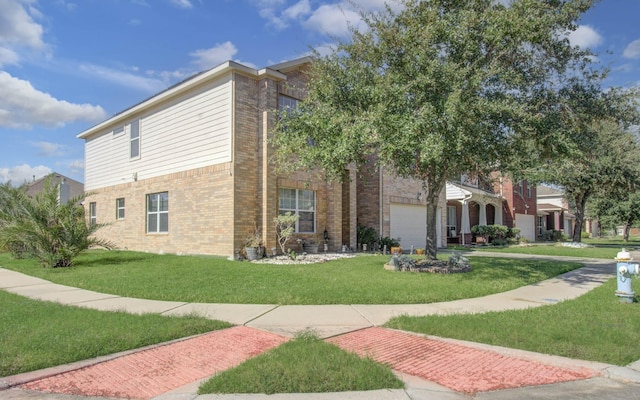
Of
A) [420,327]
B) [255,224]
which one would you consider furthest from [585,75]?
[255,224]

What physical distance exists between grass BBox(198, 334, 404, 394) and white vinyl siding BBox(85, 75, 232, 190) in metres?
11.0

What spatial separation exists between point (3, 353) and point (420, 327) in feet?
16.8

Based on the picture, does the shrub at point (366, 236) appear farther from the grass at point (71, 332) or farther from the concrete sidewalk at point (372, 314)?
the grass at point (71, 332)

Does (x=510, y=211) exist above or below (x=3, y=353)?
above

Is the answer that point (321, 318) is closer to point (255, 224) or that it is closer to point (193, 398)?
point (193, 398)

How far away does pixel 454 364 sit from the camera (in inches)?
187

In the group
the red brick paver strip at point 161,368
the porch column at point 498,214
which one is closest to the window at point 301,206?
the red brick paver strip at point 161,368

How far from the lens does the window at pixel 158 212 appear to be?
1788cm

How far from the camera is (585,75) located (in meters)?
11.6

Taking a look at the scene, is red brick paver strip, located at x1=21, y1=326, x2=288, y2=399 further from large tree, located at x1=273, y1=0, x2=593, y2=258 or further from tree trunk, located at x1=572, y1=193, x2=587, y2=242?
tree trunk, located at x1=572, y1=193, x2=587, y2=242

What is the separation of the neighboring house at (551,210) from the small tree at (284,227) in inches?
1302

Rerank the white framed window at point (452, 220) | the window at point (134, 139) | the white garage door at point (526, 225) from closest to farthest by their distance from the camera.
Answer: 1. the window at point (134, 139)
2. the white framed window at point (452, 220)
3. the white garage door at point (526, 225)

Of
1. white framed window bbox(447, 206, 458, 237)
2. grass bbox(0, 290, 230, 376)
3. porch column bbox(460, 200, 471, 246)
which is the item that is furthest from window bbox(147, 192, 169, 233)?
white framed window bbox(447, 206, 458, 237)

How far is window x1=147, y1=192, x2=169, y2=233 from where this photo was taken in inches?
704
